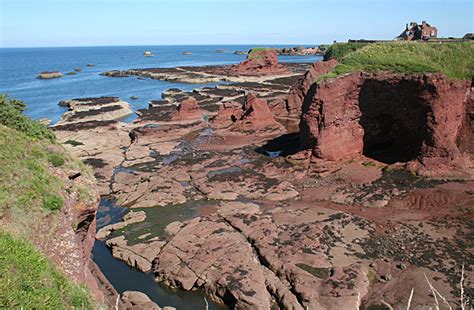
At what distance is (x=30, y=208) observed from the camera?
11.4m

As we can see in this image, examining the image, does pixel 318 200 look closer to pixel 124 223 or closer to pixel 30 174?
pixel 124 223

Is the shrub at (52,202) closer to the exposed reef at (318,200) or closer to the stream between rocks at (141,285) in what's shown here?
the stream between rocks at (141,285)

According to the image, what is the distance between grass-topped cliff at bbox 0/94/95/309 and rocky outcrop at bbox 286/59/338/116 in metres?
39.3

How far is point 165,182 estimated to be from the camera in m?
30.7

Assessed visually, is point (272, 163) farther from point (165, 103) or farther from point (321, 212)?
point (165, 103)

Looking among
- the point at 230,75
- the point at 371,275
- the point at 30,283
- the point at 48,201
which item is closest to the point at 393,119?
the point at 371,275

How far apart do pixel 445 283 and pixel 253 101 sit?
33.2 metres

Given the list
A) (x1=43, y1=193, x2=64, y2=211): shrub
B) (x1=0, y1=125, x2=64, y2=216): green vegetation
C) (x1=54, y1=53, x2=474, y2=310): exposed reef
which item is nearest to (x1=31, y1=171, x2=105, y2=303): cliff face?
(x1=43, y1=193, x2=64, y2=211): shrub

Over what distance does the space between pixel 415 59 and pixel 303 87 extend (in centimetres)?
2261

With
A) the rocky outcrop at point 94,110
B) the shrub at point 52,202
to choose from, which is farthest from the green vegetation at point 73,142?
the shrub at point 52,202

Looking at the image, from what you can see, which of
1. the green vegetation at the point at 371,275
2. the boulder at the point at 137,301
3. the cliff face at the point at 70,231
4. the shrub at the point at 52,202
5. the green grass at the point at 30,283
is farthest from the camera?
the green vegetation at the point at 371,275

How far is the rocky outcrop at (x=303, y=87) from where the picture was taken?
5116 cm

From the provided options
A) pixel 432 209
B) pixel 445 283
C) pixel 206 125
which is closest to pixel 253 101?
pixel 206 125

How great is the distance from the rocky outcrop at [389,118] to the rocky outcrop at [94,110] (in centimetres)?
3659
